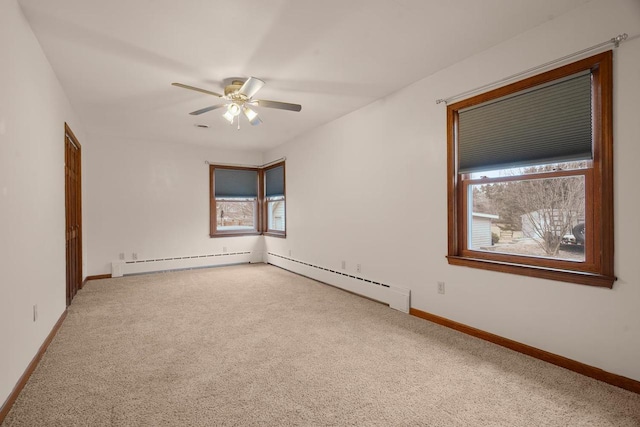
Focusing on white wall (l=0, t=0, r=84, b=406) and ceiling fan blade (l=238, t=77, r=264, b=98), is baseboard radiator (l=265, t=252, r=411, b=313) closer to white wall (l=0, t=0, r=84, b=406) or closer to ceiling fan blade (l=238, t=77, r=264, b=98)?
ceiling fan blade (l=238, t=77, r=264, b=98)

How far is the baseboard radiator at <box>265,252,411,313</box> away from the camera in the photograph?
3.71m

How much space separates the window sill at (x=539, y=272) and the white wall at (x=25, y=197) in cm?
345

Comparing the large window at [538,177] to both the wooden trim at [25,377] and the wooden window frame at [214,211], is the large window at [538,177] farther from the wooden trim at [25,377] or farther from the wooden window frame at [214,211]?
the wooden window frame at [214,211]

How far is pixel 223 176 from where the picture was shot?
7.04m

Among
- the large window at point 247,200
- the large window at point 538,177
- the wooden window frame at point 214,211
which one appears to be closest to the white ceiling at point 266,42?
the large window at point 538,177

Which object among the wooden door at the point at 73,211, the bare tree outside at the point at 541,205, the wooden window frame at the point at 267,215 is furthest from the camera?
the wooden window frame at the point at 267,215

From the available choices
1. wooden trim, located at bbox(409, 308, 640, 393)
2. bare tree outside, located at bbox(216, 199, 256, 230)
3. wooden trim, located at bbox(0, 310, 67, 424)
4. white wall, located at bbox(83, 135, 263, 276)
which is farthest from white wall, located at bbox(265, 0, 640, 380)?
wooden trim, located at bbox(0, 310, 67, 424)

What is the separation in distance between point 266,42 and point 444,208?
2.28m

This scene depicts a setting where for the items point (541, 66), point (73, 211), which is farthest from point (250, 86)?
point (73, 211)

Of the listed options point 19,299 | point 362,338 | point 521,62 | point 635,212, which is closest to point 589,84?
point 521,62

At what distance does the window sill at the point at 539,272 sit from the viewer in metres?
2.17

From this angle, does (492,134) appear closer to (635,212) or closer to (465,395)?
(635,212)

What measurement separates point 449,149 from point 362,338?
2.02 meters

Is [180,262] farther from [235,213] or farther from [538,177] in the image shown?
[538,177]
